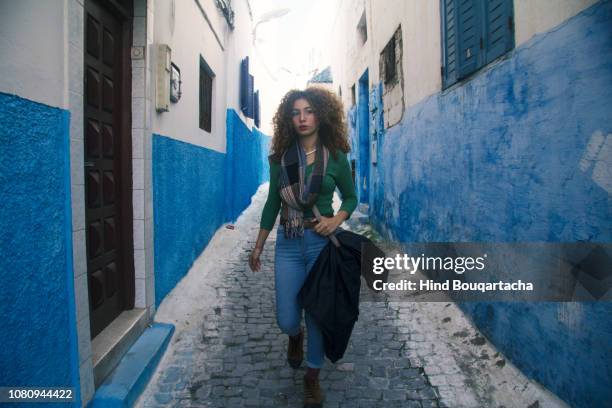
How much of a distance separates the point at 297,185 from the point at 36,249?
130 centimetres

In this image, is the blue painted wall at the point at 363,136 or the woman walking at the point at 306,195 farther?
the blue painted wall at the point at 363,136

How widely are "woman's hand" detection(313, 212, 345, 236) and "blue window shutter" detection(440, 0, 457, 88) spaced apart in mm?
2224

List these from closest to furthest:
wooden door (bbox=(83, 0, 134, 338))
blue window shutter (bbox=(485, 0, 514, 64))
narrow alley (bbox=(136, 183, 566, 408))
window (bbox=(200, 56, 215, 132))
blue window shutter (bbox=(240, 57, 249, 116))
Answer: narrow alley (bbox=(136, 183, 566, 408)) < wooden door (bbox=(83, 0, 134, 338)) < blue window shutter (bbox=(485, 0, 514, 64)) < window (bbox=(200, 56, 215, 132)) < blue window shutter (bbox=(240, 57, 249, 116))

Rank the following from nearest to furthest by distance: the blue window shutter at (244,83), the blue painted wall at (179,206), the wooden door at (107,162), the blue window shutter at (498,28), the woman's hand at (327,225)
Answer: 1. the woman's hand at (327,225)
2. the wooden door at (107,162)
3. the blue window shutter at (498,28)
4. the blue painted wall at (179,206)
5. the blue window shutter at (244,83)

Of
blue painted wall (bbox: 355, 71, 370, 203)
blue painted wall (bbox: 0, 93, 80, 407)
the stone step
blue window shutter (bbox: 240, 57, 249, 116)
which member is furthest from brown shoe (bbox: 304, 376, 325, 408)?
blue window shutter (bbox: 240, 57, 249, 116)

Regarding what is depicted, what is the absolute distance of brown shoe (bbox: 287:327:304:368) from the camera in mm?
2857

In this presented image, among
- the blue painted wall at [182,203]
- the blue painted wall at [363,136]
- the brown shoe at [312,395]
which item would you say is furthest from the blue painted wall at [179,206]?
Result: the blue painted wall at [363,136]

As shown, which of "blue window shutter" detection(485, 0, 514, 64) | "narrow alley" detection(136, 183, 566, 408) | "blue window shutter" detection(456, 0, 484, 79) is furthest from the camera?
"blue window shutter" detection(456, 0, 484, 79)

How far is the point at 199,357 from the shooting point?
310cm

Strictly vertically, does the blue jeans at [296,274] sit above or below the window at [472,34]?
below

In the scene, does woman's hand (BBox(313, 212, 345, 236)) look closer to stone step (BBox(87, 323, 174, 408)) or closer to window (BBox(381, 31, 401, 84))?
stone step (BBox(87, 323, 174, 408))

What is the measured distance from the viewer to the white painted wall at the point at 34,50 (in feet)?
5.53

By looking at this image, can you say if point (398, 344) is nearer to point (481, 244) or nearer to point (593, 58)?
point (481, 244)

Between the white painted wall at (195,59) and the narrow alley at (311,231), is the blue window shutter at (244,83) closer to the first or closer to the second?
the white painted wall at (195,59)
